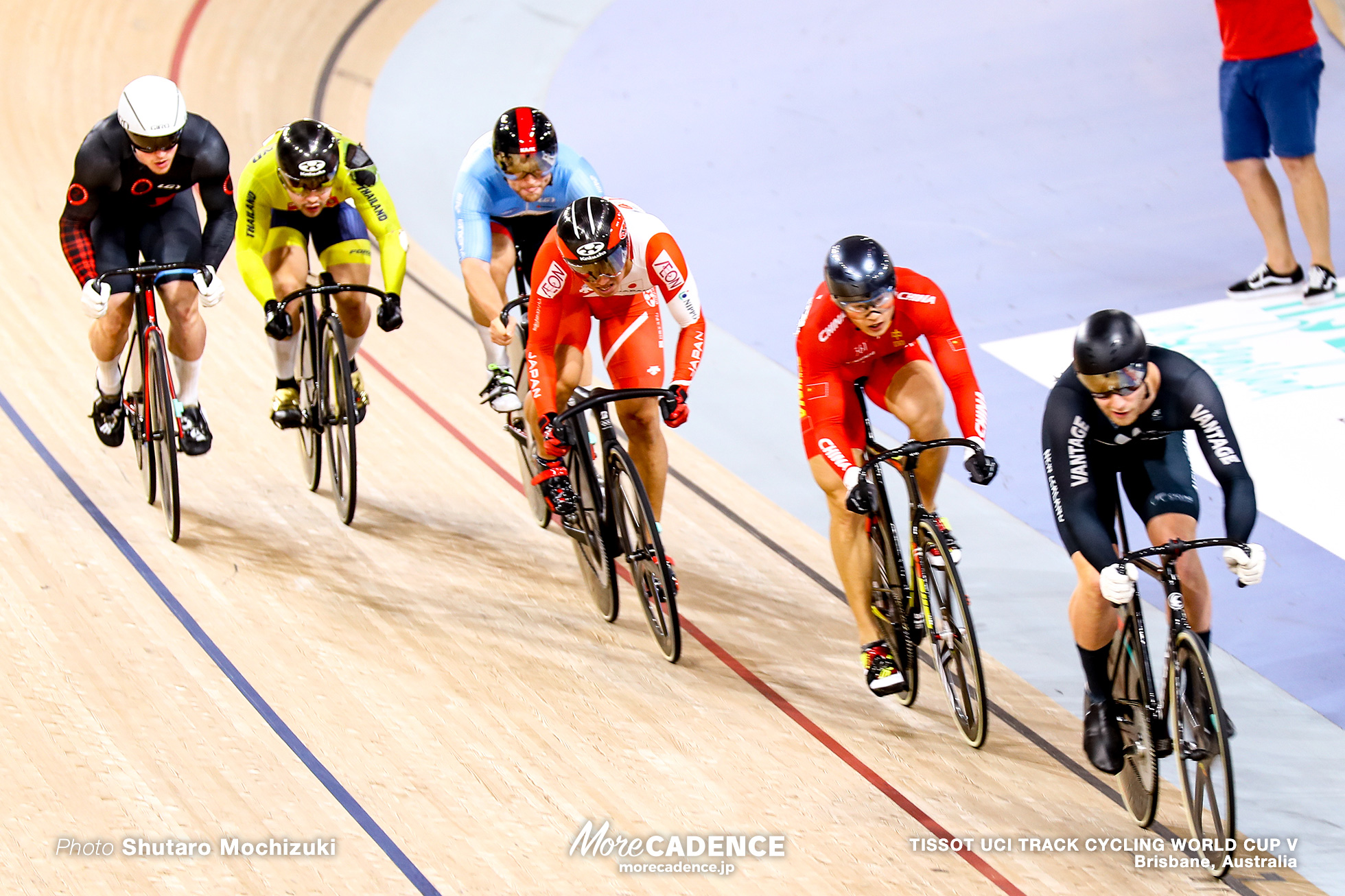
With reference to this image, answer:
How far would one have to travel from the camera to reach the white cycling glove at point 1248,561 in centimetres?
285

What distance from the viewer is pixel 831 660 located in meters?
4.09

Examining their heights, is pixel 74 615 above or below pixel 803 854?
above

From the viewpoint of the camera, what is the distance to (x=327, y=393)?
461cm

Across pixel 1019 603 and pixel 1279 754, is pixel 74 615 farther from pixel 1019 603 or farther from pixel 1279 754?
pixel 1279 754

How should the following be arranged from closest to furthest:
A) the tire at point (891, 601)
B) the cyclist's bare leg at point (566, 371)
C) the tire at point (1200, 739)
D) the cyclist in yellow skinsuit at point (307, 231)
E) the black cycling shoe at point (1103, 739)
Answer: the tire at point (1200, 739) < the black cycling shoe at point (1103, 739) < the tire at point (891, 601) < the cyclist's bare leg at point (566, 371) < the cyclist in yellow skinsuit at point (307, 231)

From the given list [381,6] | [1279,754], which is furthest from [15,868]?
[381,6]

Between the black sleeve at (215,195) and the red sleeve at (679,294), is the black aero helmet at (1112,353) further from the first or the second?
the black sleeve at (215,195)

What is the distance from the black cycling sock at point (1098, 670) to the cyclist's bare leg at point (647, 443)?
129cm

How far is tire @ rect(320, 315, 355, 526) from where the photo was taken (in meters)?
4.45

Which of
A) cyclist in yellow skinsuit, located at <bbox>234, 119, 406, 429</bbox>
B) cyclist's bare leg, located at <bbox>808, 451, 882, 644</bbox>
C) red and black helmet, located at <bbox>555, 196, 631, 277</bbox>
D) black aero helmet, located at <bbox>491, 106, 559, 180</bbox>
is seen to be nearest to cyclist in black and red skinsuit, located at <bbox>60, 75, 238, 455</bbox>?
cyclist in yellow skinsuit, located at <bbox>234, 119, 406, 429</bbox>

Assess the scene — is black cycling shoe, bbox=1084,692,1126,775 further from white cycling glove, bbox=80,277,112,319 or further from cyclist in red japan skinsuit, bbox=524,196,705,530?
white cycling glove, bbox=80,277,112,319

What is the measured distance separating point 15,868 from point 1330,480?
4.04 metres

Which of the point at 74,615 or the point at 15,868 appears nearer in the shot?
the point at 15,868

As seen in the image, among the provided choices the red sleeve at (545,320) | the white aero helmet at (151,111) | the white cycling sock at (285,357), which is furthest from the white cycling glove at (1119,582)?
the white cycling sock at (285,357)
